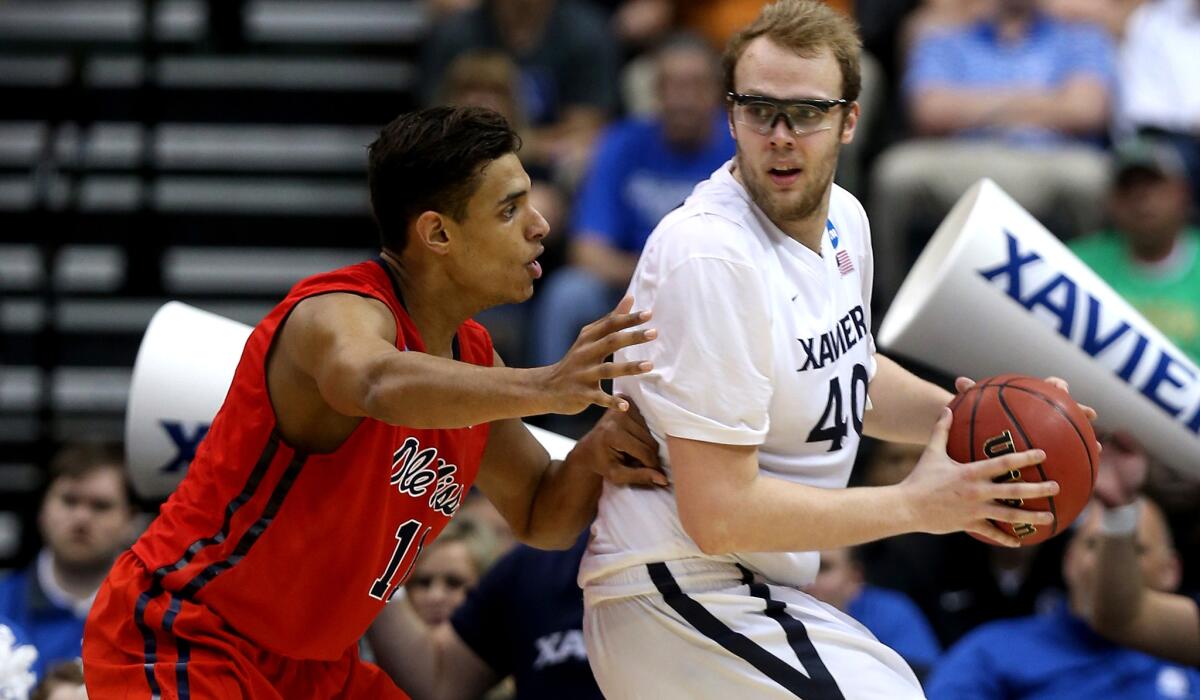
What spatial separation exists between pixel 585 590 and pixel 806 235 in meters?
0.94

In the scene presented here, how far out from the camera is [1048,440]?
3383 mm

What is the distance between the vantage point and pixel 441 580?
17.7ft

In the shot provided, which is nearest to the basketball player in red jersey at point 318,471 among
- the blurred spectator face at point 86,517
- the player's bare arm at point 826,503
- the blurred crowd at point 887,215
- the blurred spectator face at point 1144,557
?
the player's bare arm at point 826,503

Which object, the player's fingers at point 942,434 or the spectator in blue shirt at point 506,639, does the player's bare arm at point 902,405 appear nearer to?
the player's fingers at point 942,434

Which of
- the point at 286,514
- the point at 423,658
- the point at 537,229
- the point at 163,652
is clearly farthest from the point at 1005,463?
the point at 423,658

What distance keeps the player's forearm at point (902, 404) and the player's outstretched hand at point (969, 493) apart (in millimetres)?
570

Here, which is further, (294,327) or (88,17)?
(88,17)

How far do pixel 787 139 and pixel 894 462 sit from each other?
3160mm

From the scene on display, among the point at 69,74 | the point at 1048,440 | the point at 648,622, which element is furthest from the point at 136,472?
the point at 69,74

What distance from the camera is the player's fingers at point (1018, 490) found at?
321 cm

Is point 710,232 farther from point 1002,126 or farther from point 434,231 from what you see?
point 1002,126

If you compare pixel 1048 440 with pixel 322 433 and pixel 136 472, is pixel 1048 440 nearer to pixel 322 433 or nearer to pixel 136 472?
pixel 322 433

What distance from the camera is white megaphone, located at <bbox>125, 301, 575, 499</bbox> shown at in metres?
4.55

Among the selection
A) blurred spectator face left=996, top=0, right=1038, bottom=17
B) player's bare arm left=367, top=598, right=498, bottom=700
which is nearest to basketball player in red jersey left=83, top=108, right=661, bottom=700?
player's bare arm left=367, top=598, right=498, bottom=700
